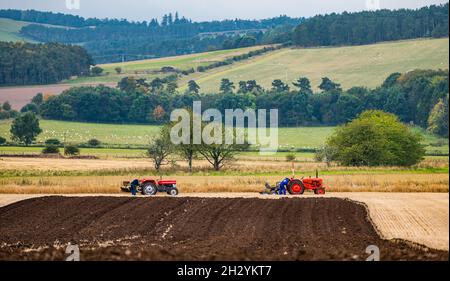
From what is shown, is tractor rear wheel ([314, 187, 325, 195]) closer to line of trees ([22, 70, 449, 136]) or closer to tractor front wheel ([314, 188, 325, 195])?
tractor front wheel ([314, 188, 325, 195])

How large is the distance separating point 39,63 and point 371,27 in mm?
54547

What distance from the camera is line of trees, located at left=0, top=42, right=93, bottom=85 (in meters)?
124

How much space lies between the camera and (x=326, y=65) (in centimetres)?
13750

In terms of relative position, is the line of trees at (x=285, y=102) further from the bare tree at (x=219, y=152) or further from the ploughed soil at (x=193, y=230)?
the ploughed soil at (x=193, y=230)

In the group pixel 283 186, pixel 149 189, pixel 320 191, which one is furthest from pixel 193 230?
pixel 320 191

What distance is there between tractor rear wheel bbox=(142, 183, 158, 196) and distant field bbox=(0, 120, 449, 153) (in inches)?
1599

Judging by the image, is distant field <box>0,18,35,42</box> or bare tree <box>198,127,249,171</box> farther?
distant field <box>0,18,35,42</box>

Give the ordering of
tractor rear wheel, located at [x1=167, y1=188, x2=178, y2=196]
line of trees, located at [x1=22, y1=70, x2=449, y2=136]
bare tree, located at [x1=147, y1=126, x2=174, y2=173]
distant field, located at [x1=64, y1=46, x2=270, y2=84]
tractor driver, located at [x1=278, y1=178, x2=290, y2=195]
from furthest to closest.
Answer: distant field, located at [x1=64, y1=46, x2=270, y2=84] < line of trees, located at [x1=22, y1=70, x2=449, y2=136] < bare tree, located at [x1=147, y1=126, x2=174, y2=173] < tractor driver, located at [x1=278, y1=178, x2=290, y2=195] < tractor rear wheel, located at [x1=167, y1=188, x2=178, y2=196]

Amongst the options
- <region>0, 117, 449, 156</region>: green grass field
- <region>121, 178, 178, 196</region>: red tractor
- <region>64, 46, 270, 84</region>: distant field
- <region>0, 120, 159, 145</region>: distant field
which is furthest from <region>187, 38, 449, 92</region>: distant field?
<region>121, 178, 178, 196</region>: red tractor

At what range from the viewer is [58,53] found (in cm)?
13550

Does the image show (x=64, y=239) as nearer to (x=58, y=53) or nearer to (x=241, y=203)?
(x=241, y=203)
